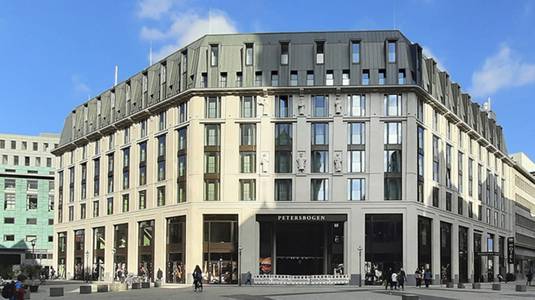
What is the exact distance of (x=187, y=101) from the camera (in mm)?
87062

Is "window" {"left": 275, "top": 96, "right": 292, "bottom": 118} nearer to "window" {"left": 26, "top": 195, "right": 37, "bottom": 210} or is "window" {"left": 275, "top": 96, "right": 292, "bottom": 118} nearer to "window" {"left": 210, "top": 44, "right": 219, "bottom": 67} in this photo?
"window" {"left": 210, "top": 44, "right": 219, "bottom": 67}

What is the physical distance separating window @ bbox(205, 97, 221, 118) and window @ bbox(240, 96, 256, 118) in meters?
2.55

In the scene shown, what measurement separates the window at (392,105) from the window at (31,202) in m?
94.4

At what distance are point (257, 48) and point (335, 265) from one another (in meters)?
24.9

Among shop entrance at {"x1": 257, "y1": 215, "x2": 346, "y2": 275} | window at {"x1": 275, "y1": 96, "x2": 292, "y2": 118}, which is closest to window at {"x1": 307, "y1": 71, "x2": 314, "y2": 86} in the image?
window at {"x1": 275, "y1": 96, "x2": 292, "y2": 118}

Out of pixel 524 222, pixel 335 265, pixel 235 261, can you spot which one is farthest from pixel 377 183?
pixel 524 222

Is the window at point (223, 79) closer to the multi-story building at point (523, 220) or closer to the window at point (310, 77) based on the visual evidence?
the window at point (310, 77)

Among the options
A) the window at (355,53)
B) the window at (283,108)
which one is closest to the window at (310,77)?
the window at (283,108)

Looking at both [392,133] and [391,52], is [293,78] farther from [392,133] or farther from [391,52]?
[392,133]

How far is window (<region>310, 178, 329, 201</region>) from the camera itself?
83.1 metres

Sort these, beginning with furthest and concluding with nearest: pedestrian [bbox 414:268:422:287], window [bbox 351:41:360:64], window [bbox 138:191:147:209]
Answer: window [bbox 138:191:147:209], window [bbox 351:41:360:64], pedestrian [bbox 414:268:422:287]

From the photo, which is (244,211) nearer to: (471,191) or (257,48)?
(257,48)

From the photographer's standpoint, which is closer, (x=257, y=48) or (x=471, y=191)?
(x=257, y=48)

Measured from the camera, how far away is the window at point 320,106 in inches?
3302
